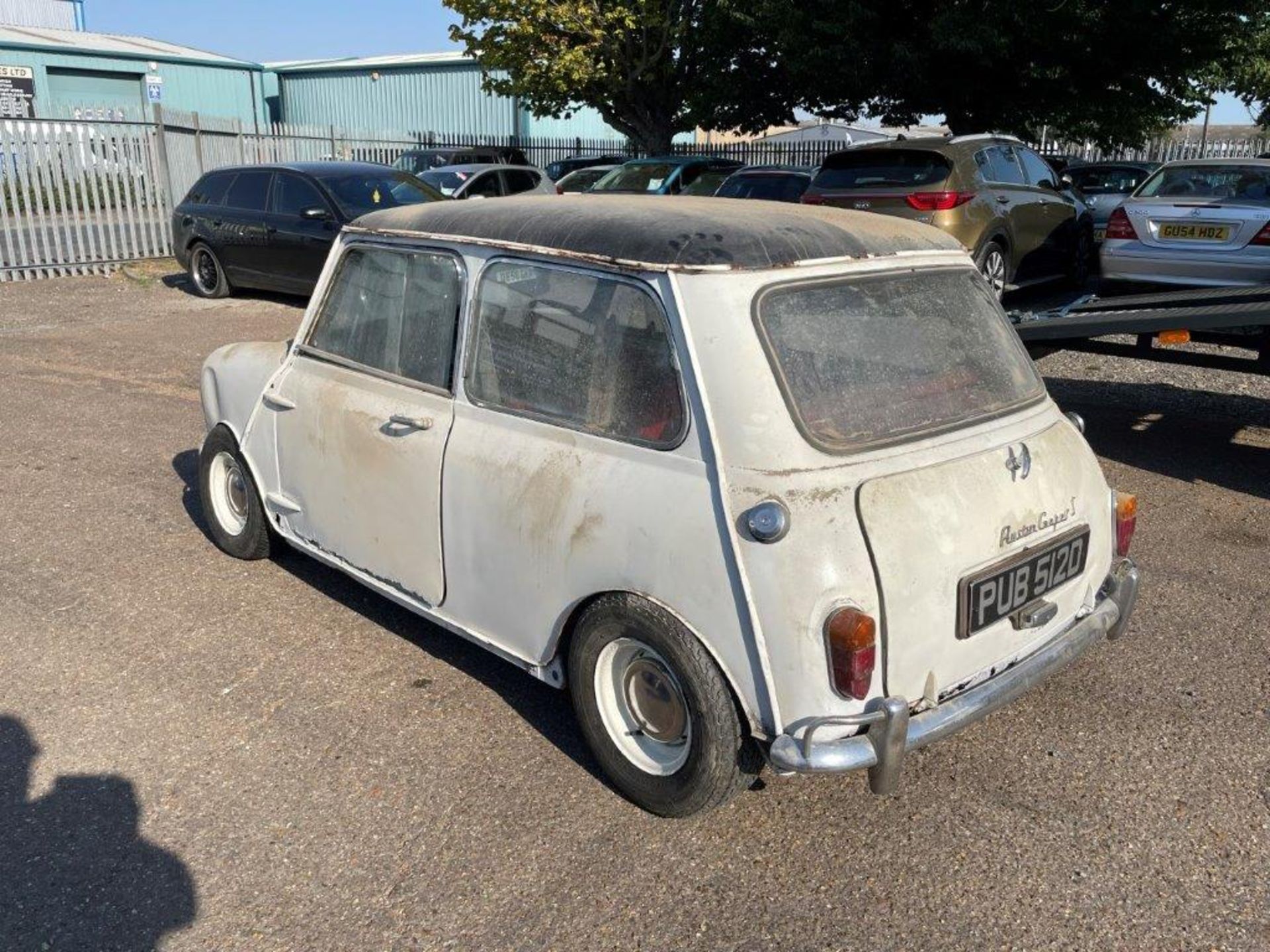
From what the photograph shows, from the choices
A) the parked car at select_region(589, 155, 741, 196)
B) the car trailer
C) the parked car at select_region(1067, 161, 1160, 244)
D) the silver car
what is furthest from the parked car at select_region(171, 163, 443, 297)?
the parked car at select_region(1067, 161, 1160, 244)

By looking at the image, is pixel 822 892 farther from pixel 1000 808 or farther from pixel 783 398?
pixel 783 398

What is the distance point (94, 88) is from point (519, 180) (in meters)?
27.3

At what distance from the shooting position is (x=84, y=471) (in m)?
6.62

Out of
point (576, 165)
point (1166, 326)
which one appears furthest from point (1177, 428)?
point (576, 165)

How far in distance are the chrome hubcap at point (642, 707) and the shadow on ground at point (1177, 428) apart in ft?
15.4

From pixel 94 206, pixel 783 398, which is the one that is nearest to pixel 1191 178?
pixel 783 398

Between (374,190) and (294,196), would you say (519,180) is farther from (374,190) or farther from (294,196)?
(294,196)

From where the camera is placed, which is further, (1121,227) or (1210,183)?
(1210,183)

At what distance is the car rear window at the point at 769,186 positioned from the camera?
13.7 m

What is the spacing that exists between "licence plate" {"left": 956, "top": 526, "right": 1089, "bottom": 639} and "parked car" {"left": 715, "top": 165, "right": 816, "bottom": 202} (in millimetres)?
10724

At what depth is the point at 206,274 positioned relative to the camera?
13867mm

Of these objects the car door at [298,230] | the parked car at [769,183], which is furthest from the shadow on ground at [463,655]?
the parked car at [769,183]

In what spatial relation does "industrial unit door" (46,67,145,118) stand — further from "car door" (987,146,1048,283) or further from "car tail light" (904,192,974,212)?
"car tail light" (904,192,974,212)

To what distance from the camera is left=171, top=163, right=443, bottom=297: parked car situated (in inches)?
485
